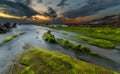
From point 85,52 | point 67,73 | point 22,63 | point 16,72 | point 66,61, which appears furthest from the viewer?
point 85,52

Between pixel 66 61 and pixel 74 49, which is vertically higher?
pixel 66 61

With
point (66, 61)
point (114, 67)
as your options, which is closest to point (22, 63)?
point (66, 61)

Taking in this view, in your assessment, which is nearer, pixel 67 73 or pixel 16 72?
pixel 67 73

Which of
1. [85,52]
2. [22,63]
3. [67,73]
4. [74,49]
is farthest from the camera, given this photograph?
[74,49]

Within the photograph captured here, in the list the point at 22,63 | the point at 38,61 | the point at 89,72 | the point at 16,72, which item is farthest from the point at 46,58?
the point at 89,72

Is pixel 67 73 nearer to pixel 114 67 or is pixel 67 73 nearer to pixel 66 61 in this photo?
pixel 66 61

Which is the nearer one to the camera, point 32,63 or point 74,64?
point 74,64

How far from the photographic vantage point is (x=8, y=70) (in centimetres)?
4522

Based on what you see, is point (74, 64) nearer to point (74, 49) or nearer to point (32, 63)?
point (32, 63)

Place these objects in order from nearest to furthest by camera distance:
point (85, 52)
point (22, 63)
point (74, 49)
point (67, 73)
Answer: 1. point (67, 73)
2. point (22, 63)
3. point (85, 52)
4. point (74, 49)

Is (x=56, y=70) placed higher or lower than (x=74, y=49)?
higher

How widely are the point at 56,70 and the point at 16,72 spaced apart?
854cm

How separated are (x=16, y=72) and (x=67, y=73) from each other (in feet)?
36.1

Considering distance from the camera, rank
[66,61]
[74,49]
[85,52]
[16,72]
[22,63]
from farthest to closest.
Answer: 1. [74,49]
2. [85,52]
3. [22,63]
4. [66,61]
5. [16,72]
